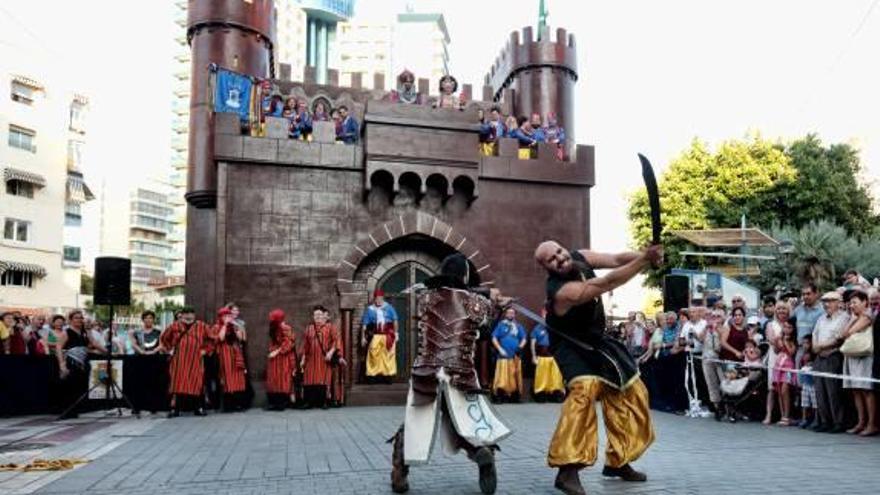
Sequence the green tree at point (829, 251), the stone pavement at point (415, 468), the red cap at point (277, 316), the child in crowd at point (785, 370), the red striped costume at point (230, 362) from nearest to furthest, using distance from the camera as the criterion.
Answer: the stone pavement at point (415, 468) → the child in crowd at point (785, 370) → the red striped costume at point (230, 362) → the red cap at point (277, 316) → the green tree at point (829, 251)

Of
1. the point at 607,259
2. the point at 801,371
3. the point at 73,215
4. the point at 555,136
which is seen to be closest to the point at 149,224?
the point at 73,215

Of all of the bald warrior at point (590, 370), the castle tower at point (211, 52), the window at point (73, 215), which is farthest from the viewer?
the window at point (73, 215)

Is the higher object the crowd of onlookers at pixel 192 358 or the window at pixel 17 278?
the window at pixel 17 278

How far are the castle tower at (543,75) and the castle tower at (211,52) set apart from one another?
687 cm

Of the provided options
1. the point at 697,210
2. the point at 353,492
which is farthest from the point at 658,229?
the point at 697,210

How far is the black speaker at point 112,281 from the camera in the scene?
507 inches

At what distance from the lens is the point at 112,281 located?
42.5 feet

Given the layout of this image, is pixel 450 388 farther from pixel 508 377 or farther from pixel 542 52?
pixel 542 52

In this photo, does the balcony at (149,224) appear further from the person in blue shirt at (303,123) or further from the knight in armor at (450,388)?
the knight in armor at (450,388)

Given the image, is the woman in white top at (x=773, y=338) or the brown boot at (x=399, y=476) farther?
the woman in white top at (x=773, y=338)

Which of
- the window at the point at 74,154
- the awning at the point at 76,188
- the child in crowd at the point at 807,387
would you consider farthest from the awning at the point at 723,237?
the window at the point at 74,154

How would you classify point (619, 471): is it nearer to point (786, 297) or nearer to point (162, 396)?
point (786, 297)

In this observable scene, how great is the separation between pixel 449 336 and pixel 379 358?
9486 millimetres

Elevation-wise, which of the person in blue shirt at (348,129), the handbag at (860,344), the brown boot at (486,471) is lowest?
the brown boot at (486,471)
